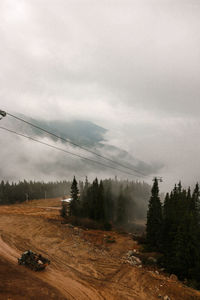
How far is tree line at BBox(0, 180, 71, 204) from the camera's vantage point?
121m

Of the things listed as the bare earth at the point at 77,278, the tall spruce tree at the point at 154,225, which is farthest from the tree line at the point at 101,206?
the bare earth at the point at 77,278

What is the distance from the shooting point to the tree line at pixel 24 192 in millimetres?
120750

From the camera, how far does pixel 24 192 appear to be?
442 feet

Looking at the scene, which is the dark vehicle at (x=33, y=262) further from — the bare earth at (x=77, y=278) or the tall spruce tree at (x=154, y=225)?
the tall spruce tree at (x=154, y=225)

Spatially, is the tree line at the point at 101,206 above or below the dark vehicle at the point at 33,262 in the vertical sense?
above

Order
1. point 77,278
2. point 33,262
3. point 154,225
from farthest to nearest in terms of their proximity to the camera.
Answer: point 154,225 → point 33,262 → point 77,278

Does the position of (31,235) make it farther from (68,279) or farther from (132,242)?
(132,242)

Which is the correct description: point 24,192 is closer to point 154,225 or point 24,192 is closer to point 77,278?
point 154,225

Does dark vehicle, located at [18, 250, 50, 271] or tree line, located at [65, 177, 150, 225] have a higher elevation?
tree line, located at [65, 177, 150, 225]

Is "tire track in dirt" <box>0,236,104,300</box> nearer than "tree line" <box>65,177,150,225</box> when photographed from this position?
Yes

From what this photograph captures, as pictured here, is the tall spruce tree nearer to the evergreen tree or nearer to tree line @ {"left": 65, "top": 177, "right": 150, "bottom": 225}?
tree line @ {"left": 65, "top": 177, "right": 150, "bottom": 225}

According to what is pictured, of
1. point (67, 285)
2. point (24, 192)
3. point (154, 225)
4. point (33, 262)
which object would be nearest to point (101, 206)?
point (154, 225)

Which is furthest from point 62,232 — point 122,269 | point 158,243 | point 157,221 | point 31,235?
point 157,221

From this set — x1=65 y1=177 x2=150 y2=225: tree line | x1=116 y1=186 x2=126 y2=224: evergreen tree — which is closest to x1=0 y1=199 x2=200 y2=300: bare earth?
x1=65 y1=177 x2=150 y2=225: tree line
